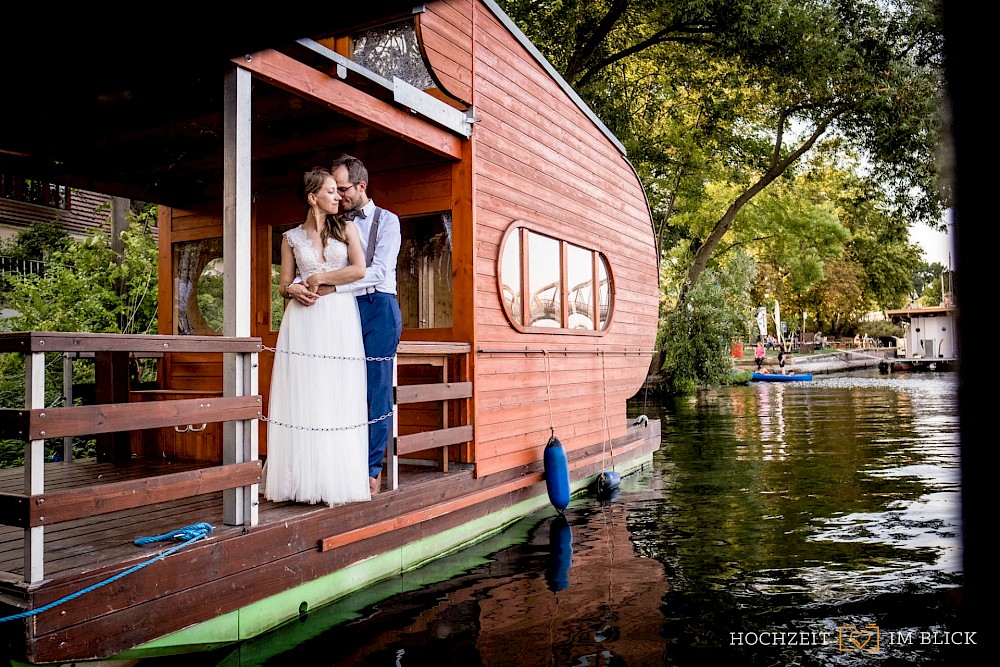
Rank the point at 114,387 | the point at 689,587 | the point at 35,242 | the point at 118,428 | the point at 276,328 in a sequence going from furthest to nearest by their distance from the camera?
the point at 35,242
the point at 276,328
the point at 114,387
the point at 689,587
the point at 118,428

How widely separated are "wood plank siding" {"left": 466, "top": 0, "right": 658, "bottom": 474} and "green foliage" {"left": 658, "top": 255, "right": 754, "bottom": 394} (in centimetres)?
1481

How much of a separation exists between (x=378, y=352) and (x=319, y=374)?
516 mm

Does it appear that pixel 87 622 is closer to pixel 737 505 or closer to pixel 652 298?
pixel 737 505

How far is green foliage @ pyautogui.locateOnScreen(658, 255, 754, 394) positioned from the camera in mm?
24250

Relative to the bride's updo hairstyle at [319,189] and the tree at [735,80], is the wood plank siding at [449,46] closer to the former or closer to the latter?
the bride's updo hairstyle at [319,189]

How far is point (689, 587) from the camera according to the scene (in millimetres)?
5230

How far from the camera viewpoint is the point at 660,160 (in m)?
20.0

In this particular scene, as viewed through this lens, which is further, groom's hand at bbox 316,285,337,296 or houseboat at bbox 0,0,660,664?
groom's hand at bbox 316,285,337,296

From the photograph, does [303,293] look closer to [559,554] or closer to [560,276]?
[559,554]

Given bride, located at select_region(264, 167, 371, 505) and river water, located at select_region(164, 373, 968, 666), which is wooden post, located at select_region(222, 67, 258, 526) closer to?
bride, located at select_region(264, 167, 371, 505)

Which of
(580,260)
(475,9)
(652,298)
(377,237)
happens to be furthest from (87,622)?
(652,298)

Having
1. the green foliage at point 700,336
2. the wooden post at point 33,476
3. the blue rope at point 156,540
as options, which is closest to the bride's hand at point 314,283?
the blue rope at point 156,540

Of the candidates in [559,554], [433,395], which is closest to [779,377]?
[559,554]

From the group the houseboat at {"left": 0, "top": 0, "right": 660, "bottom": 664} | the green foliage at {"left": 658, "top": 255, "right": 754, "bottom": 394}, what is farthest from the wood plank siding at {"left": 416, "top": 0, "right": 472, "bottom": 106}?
the green foliage at {"left": 658, "top": 255, "right": 754, "bottom": 394}
